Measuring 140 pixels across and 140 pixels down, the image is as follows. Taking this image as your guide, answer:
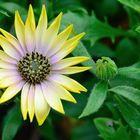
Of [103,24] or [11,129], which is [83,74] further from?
[11,129]

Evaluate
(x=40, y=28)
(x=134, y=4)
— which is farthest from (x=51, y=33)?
(x=134, y=4)

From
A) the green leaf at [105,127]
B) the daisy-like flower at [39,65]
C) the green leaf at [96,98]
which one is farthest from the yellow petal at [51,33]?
the green leaf at [105,127]

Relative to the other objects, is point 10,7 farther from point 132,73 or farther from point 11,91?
point 132,73

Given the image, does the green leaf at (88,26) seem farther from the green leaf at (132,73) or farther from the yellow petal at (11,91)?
the yellow petal at (11,91)

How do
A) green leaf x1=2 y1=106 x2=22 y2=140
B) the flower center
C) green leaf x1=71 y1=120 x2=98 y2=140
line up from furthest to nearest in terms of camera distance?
green leaf x1=71 y1=120 x2=98 y2=140, green leaf x1=2 y1=106 x2=22 y2=140, the flower center

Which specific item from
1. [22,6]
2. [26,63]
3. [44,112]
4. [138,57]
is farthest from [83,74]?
[44,112]

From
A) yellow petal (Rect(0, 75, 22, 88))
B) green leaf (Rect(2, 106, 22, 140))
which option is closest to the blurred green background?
green leaf (Rect(2, 106, 22, 140))

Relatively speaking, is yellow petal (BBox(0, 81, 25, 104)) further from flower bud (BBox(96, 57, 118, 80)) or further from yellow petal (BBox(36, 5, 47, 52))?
flower bud (BBox(96, 57, 118, 80))
